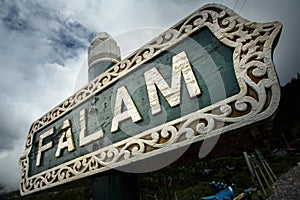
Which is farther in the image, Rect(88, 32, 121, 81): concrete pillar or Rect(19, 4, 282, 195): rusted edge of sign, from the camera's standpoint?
Rect(88, 32, 121, 81): concrete pillar

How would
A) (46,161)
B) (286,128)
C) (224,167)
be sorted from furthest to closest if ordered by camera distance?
(286,128) → (224,167) → (46,161)

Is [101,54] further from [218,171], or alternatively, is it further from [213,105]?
[218,171]

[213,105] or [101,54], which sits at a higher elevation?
[101,54]

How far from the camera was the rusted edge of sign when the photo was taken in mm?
628

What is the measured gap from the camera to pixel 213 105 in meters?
0.70

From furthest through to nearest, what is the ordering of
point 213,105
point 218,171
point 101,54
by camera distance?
point 218,171 < point 101,54 < point 213,105

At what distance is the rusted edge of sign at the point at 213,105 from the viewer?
63 cm

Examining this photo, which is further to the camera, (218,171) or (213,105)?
(218,171)

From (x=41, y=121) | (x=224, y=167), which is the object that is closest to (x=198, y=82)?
(x=41, y=121)

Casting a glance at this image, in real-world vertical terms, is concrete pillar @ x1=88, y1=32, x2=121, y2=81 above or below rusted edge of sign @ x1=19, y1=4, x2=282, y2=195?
above

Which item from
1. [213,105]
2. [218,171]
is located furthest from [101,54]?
[218,171]

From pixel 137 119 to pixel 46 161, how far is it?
0.77 meters

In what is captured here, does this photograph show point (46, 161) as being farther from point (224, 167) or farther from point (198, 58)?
point (224, 167)

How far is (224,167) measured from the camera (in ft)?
64.3
